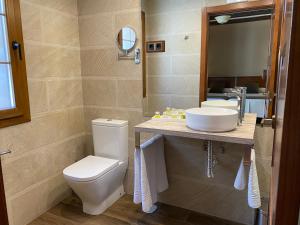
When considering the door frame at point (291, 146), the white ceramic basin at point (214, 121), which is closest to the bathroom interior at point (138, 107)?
the white ceramic basin at point (214, 121)

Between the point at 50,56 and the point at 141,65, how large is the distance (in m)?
0.87

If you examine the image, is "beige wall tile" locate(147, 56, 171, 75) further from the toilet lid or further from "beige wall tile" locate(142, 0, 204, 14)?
the toilet lid

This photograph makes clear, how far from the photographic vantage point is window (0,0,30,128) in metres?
1.78

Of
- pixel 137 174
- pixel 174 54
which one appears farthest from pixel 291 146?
pixel 174 54

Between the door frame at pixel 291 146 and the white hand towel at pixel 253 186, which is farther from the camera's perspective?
the white hand towel at pixel 253 186

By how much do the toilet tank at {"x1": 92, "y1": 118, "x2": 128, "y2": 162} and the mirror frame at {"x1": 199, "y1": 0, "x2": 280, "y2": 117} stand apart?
2.80 feet

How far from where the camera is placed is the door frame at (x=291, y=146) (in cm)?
46

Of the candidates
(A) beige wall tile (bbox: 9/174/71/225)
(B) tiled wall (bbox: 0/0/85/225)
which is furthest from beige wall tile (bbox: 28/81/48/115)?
(A) beige wall tile (bbox: 9/174/71/225)

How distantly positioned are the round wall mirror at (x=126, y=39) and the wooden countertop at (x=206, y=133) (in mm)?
801

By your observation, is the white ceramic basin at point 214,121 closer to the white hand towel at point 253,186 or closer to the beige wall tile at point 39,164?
the white hand towel at point 253,186

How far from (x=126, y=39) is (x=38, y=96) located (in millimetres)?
988

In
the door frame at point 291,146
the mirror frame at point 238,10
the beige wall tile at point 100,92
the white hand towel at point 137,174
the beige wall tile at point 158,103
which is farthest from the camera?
the beige wall tile at point 100,92

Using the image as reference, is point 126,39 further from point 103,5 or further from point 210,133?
point 210,133

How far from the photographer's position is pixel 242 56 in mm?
1900
